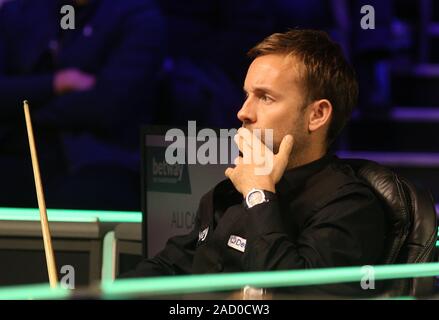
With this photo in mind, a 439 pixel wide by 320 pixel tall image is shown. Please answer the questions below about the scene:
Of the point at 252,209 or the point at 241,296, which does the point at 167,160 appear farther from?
the point at 241,296

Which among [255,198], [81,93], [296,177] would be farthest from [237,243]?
[81,93]

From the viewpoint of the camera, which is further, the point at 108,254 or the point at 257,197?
the point at 108,254

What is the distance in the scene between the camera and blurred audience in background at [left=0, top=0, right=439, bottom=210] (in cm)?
415

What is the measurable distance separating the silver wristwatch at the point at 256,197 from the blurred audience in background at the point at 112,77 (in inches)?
89.9

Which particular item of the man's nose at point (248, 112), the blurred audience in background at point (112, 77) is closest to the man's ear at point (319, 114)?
the man's nose at point (248, 112)

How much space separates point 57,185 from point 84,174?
15cm

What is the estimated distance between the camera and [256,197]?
1.85 meters

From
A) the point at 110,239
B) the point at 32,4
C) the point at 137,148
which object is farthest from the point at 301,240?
the point at 32,4

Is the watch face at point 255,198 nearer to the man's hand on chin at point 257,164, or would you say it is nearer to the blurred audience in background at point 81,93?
the man's hand on chin at point 257,164

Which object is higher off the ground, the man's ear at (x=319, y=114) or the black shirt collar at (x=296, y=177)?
the man's ear at (x=319, y=114)

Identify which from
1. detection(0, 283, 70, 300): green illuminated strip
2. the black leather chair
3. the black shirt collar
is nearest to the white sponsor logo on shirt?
the black shirt collar

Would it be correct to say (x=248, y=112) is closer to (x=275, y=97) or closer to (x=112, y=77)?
(x=275, y=97)

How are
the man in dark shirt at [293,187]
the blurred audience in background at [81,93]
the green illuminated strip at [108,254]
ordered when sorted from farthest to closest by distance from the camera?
the blurred audience in background at [81,93], the green illuminated strip at [108,254], the man in dark shirt at [293,187]

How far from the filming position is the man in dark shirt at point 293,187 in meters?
1.80
